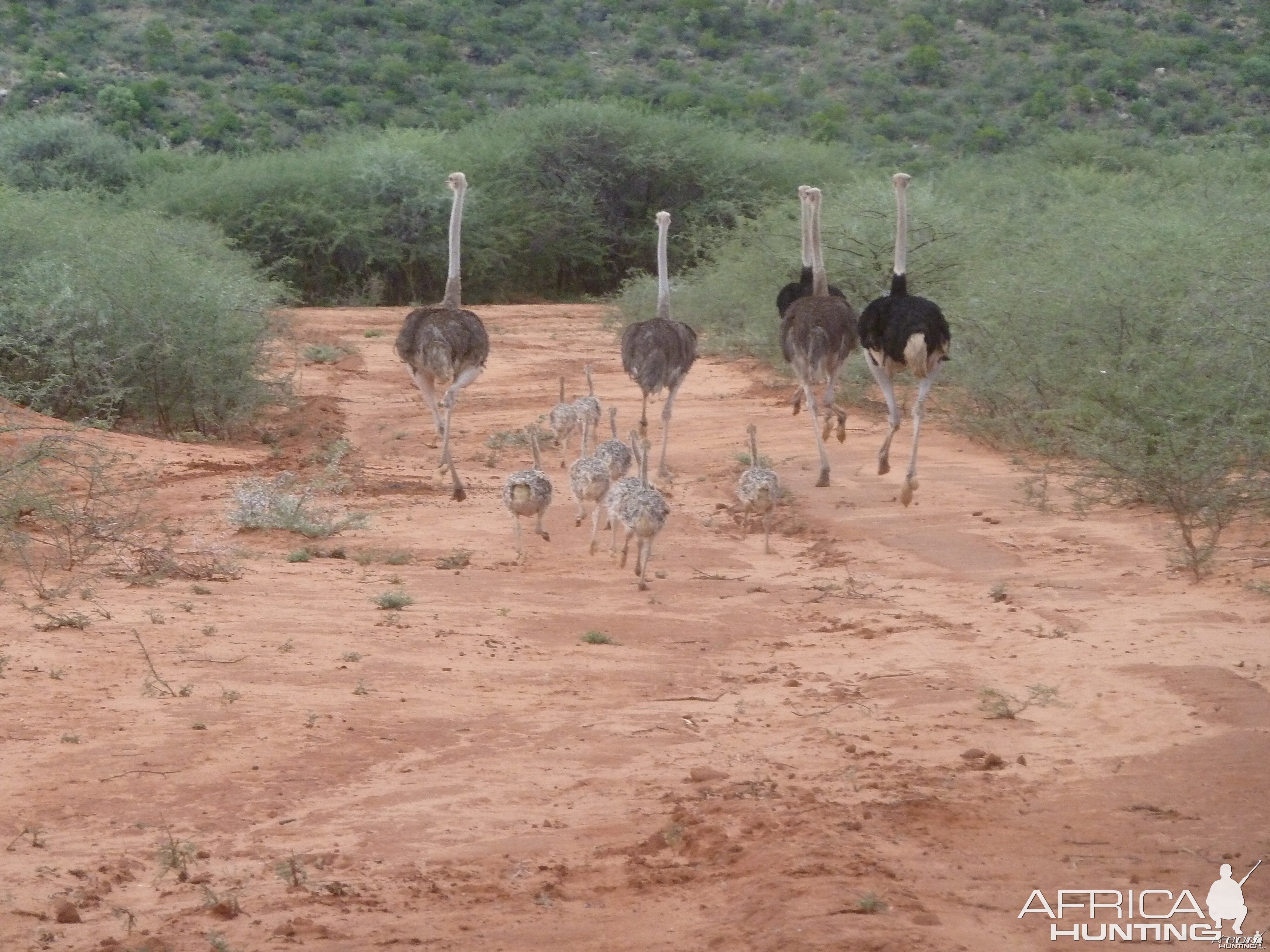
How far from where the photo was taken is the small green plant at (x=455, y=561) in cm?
1000

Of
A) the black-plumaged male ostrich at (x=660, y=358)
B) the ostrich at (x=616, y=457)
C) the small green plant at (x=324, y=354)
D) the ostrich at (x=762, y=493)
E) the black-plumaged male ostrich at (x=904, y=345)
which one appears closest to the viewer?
the ostrich at (x=762, y=493)

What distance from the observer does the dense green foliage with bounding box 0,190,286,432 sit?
1465 cm

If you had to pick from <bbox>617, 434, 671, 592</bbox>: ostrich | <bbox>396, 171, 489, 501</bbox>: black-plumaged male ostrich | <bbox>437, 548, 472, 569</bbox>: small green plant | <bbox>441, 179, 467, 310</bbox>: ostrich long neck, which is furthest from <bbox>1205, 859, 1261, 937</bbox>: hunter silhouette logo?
<bbox>441, 179, 467, 310</bbox>: ostrich long neck

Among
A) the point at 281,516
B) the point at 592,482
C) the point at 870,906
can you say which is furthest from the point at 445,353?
the point at 870,906

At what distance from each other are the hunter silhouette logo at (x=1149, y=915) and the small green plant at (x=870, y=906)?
1.36 ft

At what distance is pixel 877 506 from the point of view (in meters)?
12.1

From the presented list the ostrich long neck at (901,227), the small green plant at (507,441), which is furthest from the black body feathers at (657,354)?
the small green plant at (507,441)

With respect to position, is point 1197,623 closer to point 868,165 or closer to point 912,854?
point 912,854

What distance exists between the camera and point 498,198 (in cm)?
3142

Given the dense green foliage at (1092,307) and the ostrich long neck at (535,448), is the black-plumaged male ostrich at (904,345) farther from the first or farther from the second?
the ostrich long neck at (535,448)

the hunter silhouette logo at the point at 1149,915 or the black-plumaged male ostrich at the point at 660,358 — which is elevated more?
the black-plumaged male ostrich at the point at 660,358

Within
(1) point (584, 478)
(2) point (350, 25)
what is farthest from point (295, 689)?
(2) point (350, 25)

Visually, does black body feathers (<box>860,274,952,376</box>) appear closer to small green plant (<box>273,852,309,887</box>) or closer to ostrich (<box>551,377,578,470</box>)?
ostrich (<box>551,377,578,470</box>)

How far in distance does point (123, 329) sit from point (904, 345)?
23.7 feet
